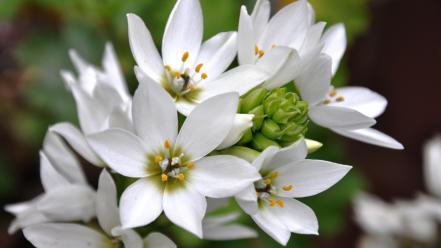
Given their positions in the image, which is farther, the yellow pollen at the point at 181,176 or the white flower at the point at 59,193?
the white flower at the point at 59,193

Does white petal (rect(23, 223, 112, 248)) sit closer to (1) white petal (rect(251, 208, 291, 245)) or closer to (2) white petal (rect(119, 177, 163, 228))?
(2) white petal (rect(119, 177, 163, 228))

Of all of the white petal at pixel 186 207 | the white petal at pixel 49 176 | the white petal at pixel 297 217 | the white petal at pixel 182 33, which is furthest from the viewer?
the white petal at pixel 49 176

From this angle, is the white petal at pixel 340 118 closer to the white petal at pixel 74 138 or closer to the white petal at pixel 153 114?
the white petal at pixel 153 114

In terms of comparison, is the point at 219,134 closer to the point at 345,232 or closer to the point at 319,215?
the point at 319,215

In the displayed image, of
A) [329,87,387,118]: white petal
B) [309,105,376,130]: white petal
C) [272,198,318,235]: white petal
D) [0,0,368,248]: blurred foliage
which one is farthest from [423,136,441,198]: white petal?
[272,198,318,235]: white petal

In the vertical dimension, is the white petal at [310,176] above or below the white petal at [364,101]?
below

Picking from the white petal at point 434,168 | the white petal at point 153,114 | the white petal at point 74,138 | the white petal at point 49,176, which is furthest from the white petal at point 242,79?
the white petal at point 434,168
